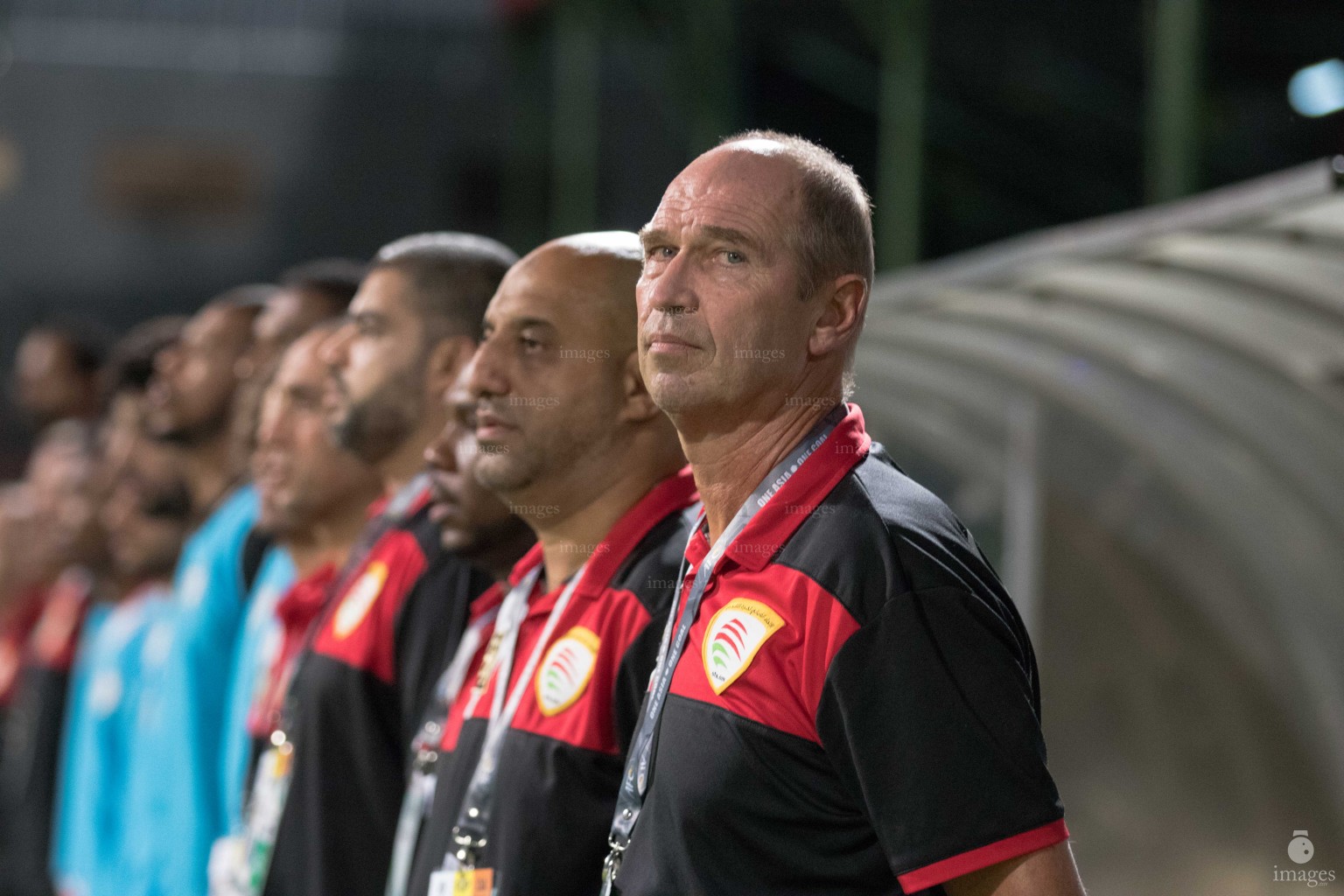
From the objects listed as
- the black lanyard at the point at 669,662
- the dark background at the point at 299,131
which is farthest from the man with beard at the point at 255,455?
the dark background at the point at 299,131

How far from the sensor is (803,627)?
2008 millimetres

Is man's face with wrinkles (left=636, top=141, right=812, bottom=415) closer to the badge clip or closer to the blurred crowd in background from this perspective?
the badge clip

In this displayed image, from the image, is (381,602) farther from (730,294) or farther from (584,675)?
(730,294)

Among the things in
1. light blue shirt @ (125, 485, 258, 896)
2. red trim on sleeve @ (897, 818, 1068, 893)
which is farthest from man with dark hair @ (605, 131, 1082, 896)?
light blue shirt @ (125, 485, 258, 896)

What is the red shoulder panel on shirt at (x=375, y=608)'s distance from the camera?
11.3 ft

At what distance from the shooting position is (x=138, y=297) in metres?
12.8

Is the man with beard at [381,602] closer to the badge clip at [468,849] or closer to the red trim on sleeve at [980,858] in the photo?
the badge clip at [468,849]

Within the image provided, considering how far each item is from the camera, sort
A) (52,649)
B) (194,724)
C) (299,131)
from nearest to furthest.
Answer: (194,724), (52,649), (299,131)

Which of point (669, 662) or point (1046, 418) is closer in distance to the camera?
point (669, 662)

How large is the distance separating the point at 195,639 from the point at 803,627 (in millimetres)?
3592

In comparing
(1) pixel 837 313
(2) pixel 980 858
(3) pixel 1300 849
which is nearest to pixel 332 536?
(1) pixel 837 313

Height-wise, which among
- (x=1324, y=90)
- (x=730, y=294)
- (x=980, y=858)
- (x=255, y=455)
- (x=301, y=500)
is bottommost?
(x=980, y=858)

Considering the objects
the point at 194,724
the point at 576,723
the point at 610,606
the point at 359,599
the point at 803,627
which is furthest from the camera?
the point at 194,724

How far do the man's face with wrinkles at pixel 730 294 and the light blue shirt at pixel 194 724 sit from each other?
10.6ft
